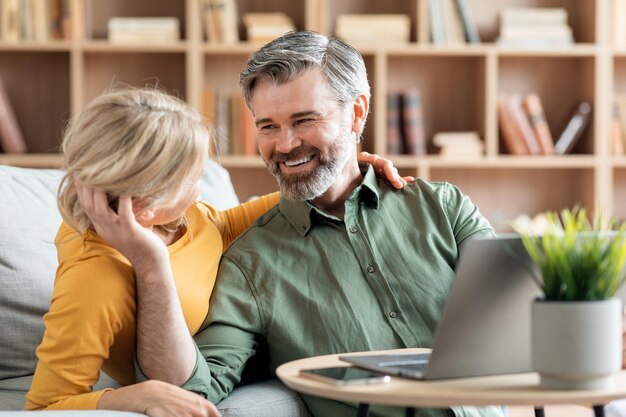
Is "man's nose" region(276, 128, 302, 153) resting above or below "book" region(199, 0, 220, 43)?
below

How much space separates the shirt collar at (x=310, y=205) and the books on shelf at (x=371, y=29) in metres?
2.08

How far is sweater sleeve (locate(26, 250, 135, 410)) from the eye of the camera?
1.49 meters

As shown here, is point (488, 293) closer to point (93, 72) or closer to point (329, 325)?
point (329, 325)

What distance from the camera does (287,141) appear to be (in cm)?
190

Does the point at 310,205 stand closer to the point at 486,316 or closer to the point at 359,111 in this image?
the point at 359,111

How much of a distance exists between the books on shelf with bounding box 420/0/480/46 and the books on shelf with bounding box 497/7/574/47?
0.51 feet

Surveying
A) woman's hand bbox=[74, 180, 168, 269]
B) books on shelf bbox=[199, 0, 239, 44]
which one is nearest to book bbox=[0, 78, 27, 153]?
books on shelf bbox=[199, 0, 239, 44]

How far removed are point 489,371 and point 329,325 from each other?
0.52 metres

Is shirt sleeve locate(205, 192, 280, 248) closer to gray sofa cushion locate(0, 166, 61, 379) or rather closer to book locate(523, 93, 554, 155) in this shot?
gray sofa cushion locate(0, 166, 61, 379)

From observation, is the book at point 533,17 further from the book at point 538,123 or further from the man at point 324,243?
the man at point 324,243

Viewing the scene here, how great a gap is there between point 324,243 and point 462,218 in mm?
283

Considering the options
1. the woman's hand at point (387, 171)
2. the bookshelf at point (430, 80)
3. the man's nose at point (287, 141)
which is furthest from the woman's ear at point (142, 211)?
the bookshelf at point (430, 80)

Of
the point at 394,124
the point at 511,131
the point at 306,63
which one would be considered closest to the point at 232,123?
the point at 394,124

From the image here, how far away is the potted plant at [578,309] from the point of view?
119cm
